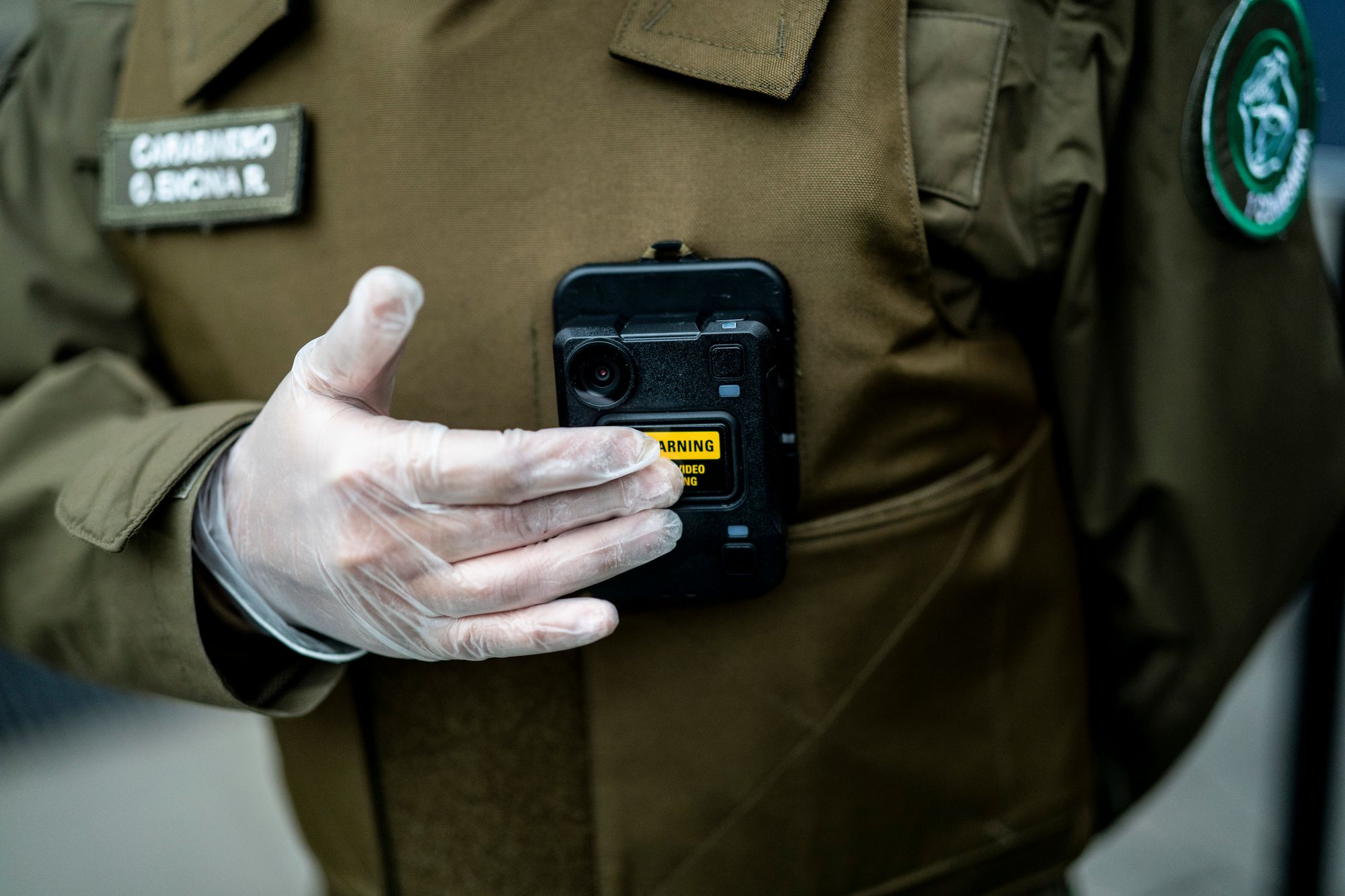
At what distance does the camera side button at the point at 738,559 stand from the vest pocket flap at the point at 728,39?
0.99 ft

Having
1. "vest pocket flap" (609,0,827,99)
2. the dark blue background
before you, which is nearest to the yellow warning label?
"vest pocket flap" (609,0,827,99)

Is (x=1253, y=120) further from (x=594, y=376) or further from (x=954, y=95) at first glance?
(x=594, y=376)

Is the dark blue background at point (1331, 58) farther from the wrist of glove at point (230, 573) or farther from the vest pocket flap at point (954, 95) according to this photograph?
the wrist of glove at point (230, 573)

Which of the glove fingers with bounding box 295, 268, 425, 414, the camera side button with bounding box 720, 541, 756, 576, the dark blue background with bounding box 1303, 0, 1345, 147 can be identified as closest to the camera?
the glove fingers with bounding box 295, 268, 425, 414

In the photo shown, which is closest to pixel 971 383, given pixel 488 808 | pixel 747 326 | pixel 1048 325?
pixel 1048 325

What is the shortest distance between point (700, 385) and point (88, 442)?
525 mm

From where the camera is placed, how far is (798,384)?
2.31ft

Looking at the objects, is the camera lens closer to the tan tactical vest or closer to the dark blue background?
the tan tactical vest

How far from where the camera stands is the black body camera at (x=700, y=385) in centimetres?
64

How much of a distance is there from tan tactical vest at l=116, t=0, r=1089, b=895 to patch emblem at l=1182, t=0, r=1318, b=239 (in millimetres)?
175

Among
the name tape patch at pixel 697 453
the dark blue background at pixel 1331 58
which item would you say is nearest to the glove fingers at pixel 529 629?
the name tape patch at pixel 697 453

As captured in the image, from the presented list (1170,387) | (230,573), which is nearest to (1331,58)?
(1170,387)

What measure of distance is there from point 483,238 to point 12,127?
499 millimetres

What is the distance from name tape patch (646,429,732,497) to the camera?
2.14 ft
